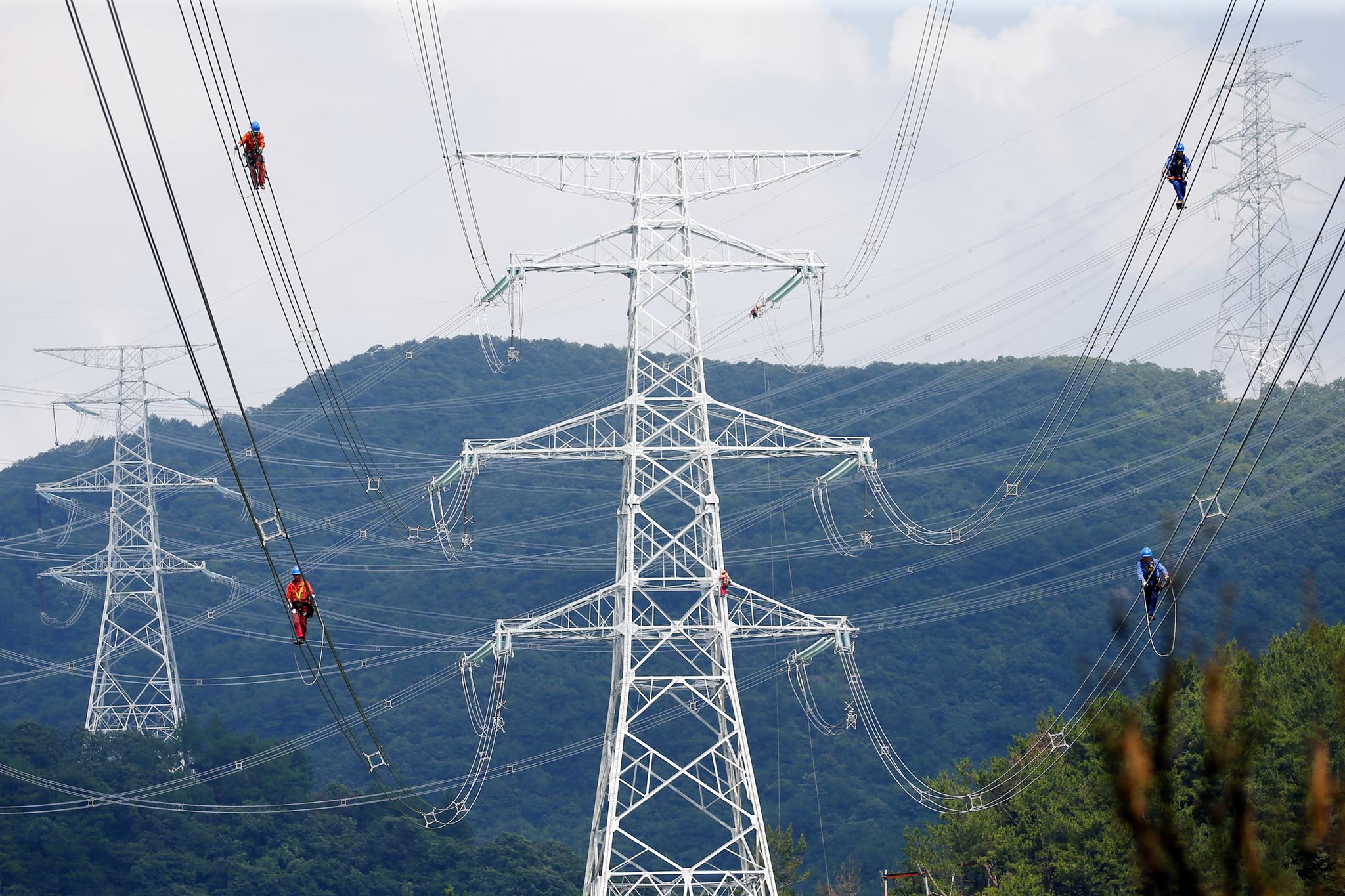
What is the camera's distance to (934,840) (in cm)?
7631

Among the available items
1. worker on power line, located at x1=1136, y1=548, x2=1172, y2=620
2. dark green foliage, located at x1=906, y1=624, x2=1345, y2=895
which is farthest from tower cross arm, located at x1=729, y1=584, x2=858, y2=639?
worker on power line, located at x1=1136, y1=548, x2=1172, y2=620

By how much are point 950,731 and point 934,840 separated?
1906 inches

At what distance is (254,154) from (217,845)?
69.7 metres

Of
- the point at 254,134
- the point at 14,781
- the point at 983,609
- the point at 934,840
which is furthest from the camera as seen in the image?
the point at 983,609

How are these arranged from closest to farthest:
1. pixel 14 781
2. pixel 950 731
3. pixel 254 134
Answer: pixel 254 134 → pixel 14 781 → pixel 950 731

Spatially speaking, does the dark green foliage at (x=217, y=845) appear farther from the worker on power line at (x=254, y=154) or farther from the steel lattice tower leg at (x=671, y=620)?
the worker on power line at (x=254, y=154)

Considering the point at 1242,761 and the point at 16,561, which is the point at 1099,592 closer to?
the point at 16,561

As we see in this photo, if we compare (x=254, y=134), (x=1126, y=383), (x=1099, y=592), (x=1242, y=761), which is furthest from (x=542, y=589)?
(x=1242, y=761)

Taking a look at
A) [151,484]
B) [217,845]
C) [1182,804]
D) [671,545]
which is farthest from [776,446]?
[217,845]

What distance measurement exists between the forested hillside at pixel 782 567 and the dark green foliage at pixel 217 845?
22.0 metres

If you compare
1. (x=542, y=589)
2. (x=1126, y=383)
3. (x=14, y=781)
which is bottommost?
(x=14, y=781)

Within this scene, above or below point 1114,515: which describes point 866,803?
below

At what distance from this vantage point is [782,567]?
137125mm

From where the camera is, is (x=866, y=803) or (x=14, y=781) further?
(x=866, y=803)
